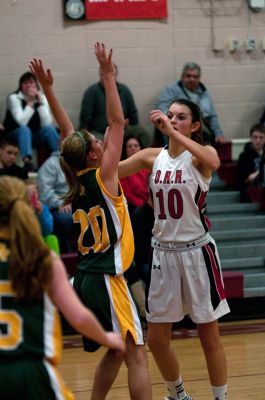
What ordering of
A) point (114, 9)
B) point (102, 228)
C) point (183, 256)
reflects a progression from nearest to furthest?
point (102, 228) < point (183, 256) < point (114, 9)

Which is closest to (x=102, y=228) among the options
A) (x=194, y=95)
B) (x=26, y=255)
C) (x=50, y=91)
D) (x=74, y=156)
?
(x=74, y=156)

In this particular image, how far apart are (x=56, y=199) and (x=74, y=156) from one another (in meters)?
4.61

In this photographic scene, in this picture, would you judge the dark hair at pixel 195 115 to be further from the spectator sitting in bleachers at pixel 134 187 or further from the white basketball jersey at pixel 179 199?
the spectator sitting in bleachers at pixel 134 187

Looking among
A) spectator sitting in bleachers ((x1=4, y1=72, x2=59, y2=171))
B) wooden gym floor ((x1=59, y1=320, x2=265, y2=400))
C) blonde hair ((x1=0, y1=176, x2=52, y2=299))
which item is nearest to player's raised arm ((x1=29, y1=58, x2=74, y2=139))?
wooden gym floor ((x1=59, y1=320, x2=265, y2=400))

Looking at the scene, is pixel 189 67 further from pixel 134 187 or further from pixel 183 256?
pixel 183 256

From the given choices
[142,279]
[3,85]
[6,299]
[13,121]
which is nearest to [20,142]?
[13,121]

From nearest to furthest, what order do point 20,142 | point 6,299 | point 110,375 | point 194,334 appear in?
point 6,299, point 110,375, point 194,334, point 20,142

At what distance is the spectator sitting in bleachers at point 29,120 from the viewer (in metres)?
9.89

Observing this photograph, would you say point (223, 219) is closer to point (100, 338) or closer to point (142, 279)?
point (142, 279)

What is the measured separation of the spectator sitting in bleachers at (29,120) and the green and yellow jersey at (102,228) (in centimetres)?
514

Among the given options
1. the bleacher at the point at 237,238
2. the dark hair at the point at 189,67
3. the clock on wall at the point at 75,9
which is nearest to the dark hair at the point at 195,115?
the bleacher at the point at 237,238

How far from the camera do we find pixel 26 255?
10.4 feet

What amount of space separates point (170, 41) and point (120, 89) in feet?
3.94

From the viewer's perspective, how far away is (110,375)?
4.87 metres
